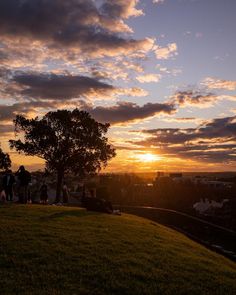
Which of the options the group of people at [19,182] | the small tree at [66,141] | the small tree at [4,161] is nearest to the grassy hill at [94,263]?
the group of people at [19,182]

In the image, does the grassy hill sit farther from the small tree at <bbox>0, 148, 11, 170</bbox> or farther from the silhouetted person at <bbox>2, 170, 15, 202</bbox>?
the small tree at <bbox>0, 148, 11, 170</bbox>

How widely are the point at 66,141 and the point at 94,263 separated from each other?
126ft

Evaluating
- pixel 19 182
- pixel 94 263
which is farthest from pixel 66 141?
pixel 94 263

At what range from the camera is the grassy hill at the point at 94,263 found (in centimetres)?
1116

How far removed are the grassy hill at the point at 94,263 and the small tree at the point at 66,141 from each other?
31329 millimetres

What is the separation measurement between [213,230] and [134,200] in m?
30.4

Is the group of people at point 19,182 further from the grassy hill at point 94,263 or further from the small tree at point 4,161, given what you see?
the small tree at point 4,161

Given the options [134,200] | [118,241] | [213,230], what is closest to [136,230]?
[118,241]

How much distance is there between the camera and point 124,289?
36.6 ft

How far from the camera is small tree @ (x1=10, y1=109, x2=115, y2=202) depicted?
166 ft

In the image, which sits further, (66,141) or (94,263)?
(66,141)

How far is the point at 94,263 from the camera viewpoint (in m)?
13.1

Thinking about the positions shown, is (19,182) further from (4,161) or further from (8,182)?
(4,161)

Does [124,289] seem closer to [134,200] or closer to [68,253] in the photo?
[68,253]
